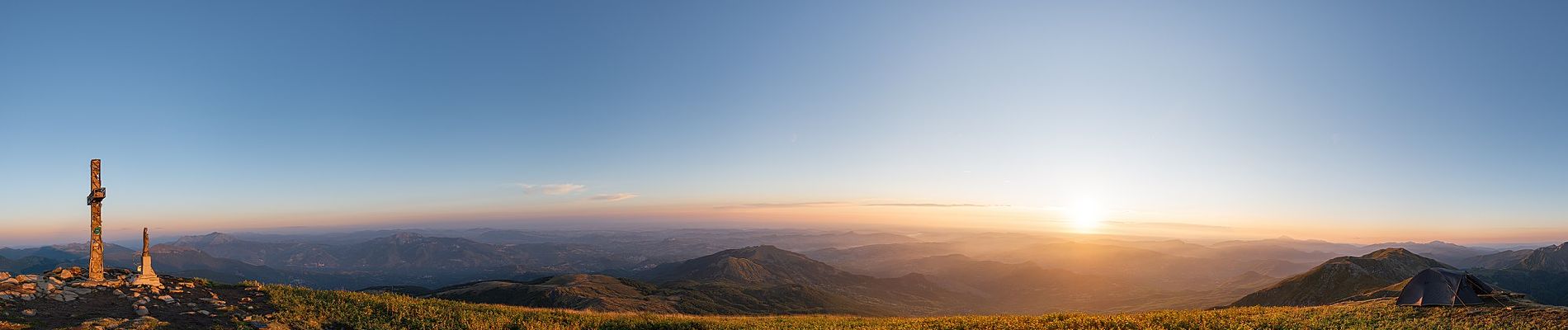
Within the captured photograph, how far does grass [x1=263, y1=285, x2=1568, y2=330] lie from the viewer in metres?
22.0

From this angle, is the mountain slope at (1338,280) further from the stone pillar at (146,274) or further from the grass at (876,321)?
the stone pillar at (146,274)

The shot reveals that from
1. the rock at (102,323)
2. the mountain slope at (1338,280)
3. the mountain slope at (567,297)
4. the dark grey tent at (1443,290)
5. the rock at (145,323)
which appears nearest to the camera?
the rock at (102,323)

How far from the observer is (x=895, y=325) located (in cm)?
2475

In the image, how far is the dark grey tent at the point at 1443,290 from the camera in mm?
28000

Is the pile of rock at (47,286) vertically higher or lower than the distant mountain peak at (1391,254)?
higher

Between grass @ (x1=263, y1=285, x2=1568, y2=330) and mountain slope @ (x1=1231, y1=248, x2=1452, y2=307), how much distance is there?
164 m

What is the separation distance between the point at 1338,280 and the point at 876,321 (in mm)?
210855

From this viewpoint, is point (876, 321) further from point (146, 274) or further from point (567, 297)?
point (567, 297)

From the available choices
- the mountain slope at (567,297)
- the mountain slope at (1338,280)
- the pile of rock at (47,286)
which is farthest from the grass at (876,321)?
the mountain slope at (1338,280)

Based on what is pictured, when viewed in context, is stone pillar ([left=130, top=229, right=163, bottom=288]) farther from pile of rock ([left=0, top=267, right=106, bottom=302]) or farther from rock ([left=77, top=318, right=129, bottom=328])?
rock ([left=77, top=318, right=129, bottom=328])

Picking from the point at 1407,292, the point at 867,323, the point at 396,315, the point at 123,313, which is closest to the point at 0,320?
the point at 123,313

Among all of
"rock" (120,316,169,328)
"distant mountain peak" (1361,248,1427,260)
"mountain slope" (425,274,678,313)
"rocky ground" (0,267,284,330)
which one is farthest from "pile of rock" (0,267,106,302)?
"distant mountain peak" (1361,248,1427,260)

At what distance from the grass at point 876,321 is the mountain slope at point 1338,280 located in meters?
164

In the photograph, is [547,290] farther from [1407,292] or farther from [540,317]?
[1407,292]
